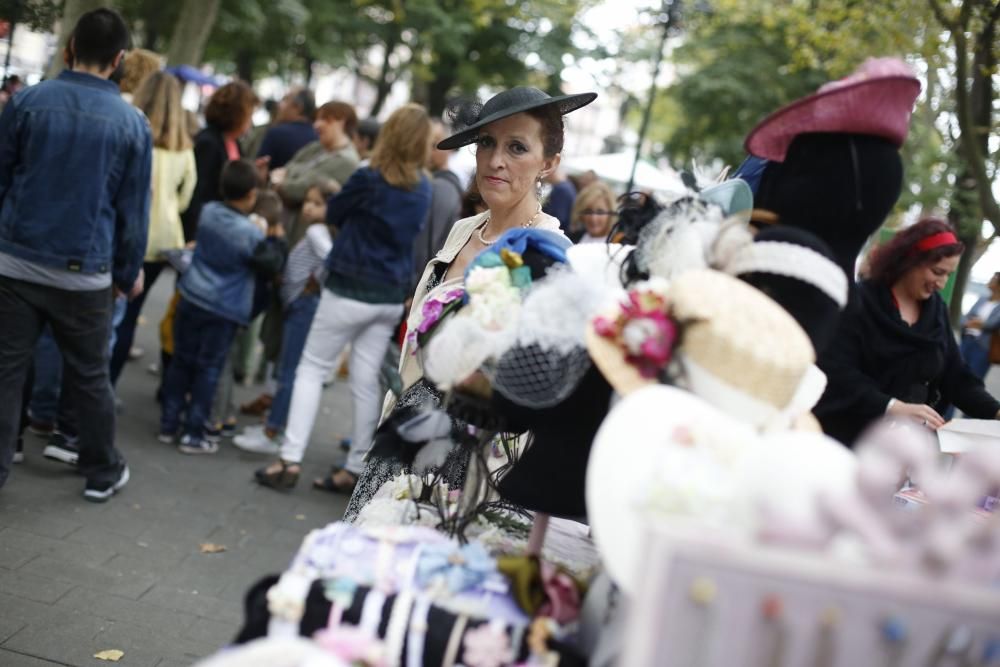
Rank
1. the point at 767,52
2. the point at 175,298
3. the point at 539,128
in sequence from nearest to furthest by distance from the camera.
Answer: the point at 539,128 < the point at 175,298 < the point at 767,52

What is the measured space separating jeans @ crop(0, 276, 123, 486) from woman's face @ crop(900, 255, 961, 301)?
3350 millimetres

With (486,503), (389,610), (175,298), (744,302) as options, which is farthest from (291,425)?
(744,302)

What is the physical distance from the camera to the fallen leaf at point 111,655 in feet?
10.5

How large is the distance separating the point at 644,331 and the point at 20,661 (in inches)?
99.4

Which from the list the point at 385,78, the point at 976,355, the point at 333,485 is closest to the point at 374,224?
the point at 333,485

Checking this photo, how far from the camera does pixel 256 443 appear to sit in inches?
235

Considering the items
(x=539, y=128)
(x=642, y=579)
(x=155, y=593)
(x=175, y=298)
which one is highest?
(x=539, y=128)

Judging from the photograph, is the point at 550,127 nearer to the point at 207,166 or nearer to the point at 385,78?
the point at 207,166

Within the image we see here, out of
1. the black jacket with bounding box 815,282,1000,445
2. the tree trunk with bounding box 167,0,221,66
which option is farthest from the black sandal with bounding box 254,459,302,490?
the tree trunk with bounding box 167,0,221,66

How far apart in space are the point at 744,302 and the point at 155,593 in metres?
3.03

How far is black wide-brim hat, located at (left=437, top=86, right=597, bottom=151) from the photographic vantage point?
2773mm

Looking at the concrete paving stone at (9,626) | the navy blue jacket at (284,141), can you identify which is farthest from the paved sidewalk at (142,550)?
the navy blue jacket at (284,141)

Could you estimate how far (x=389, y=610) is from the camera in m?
1.66

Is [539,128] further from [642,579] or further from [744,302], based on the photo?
[642,579]
